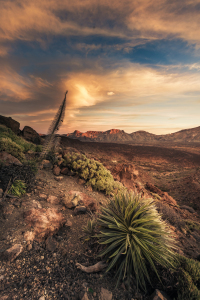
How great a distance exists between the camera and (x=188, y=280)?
7.58 ft

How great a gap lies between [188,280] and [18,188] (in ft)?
14.4

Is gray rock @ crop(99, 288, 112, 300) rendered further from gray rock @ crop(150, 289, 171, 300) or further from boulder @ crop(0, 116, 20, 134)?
boulder @ crop(0, 116, 20, 134)

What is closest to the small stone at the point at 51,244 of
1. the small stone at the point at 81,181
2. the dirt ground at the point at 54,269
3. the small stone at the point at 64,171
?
the dirt ground at the point at 54,269

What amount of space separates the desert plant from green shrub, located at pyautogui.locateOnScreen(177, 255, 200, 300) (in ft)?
13.7

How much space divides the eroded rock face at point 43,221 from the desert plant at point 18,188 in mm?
869

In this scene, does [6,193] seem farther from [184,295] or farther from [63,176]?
[184,295]

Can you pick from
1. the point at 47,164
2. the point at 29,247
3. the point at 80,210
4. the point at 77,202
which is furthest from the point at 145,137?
the point at 29,247

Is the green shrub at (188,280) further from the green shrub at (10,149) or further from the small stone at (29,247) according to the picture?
the green shrub at (10,149)

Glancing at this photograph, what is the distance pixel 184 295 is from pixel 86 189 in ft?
16.1

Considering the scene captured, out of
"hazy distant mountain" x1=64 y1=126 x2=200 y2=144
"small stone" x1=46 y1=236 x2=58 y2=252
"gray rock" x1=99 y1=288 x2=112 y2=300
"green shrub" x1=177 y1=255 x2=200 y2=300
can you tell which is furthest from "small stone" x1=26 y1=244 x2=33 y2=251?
"hazy distant mountain" x1=64 y1=126 x2=200 y2=144

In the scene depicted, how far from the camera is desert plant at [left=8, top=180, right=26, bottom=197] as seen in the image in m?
4.33

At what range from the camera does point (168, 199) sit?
1158 centimetres

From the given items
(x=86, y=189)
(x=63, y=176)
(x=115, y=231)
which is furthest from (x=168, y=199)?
(x=115, y=231)

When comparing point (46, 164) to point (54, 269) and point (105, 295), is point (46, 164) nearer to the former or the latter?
point (54, 269)
